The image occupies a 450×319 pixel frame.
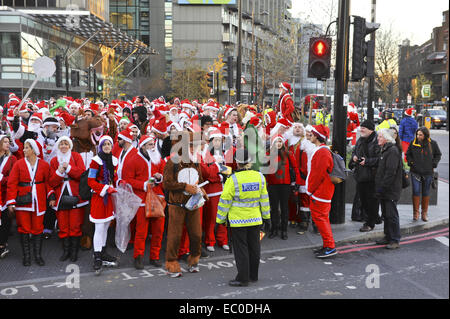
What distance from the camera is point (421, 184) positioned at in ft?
31.4

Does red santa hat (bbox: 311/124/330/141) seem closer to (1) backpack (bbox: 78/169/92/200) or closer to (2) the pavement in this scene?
(2) the pavement

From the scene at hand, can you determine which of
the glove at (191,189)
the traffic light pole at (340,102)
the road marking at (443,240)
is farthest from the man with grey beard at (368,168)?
the glove at (191,189)

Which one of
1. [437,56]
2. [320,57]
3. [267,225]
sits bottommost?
[267,225]

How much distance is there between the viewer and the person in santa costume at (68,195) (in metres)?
7.06

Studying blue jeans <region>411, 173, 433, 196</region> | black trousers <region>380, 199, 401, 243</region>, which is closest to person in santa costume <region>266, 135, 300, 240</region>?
black trousers <region>380, 199, 401, 243</region>

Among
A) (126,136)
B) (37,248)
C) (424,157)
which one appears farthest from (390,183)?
(37,248)

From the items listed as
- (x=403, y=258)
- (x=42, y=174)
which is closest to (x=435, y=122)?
(x=403, y=258)

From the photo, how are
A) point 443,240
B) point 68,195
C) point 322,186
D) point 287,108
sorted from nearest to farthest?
point 68,195 → point 322,186 → point 443,240 → point 287,108

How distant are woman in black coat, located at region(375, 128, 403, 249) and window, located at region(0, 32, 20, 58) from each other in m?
35.7

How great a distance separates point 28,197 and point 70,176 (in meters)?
0.63

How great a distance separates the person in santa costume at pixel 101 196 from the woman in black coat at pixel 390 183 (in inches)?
162

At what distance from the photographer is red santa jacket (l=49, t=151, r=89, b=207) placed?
7.07m

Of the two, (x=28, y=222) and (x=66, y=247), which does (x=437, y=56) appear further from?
(x=28, y=222)

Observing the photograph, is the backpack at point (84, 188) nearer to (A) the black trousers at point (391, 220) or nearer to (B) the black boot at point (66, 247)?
(B) the black boot at point (66, 247)
